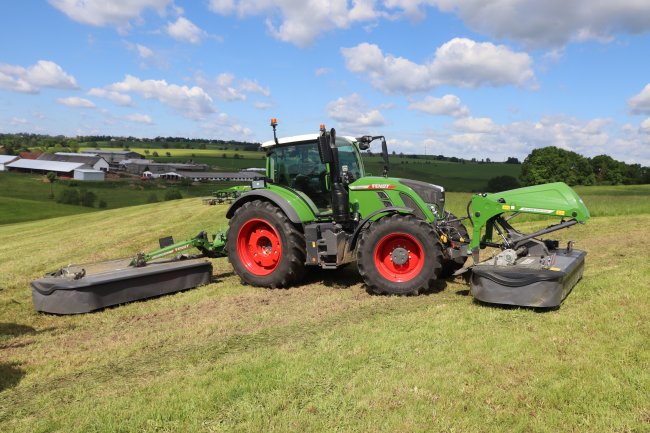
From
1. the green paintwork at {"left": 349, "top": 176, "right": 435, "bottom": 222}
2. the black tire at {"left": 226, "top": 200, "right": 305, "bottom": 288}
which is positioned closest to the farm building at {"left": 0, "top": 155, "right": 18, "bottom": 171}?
the black tire at {"left": 226, "top": 200, "right": 305, "bottom": 288}

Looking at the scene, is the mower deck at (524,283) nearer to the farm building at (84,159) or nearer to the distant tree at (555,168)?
the distant tree at (555,168)

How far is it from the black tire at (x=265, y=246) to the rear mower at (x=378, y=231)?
0.7 inches

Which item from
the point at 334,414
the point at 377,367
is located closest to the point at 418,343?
the point at 377,367

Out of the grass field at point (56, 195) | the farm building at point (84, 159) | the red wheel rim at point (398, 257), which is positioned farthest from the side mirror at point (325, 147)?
the farm building at point (84, 159)

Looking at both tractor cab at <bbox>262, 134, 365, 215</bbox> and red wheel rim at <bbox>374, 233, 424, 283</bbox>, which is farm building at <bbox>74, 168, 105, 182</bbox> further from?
red wheel rim at <bbox>374, 233, 424, 283</bbox>

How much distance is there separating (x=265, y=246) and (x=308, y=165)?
1.56 meters

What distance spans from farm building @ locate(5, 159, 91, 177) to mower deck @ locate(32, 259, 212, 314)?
98150 millimetres

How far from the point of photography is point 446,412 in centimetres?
362

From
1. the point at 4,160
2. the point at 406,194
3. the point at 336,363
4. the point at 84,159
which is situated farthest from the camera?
the point at 4,160

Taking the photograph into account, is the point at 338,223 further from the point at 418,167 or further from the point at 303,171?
the point at 418,167

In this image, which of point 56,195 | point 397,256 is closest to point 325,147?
point 397,256

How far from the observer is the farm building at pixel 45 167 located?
9562 centimetres

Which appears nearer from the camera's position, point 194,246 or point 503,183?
point 194,246

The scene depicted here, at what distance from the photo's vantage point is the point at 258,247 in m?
8.38
